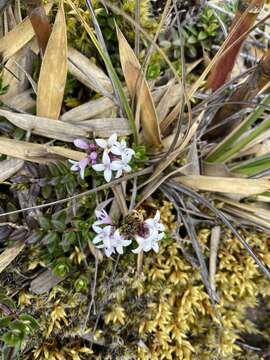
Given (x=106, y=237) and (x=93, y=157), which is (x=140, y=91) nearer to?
(x=93, y=157)

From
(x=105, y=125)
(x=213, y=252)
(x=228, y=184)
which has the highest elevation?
(x=105, y=125)

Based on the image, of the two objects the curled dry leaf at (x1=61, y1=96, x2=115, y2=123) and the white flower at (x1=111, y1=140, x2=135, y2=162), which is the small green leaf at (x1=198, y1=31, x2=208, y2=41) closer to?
the curled dry leaf at (x1=61, y1=96, x2=115, y2=123)

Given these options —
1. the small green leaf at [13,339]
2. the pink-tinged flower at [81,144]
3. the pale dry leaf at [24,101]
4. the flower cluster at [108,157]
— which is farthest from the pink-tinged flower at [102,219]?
the pale dry leaf at [24,101]

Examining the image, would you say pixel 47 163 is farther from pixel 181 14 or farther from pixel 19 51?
pixel 181 14

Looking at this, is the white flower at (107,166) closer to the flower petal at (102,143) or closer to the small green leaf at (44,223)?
the flower petal at (102,143)

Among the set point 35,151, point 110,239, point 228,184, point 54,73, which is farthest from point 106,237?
point 54,73

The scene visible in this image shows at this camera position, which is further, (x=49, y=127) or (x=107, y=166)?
(x=49, y=127)
